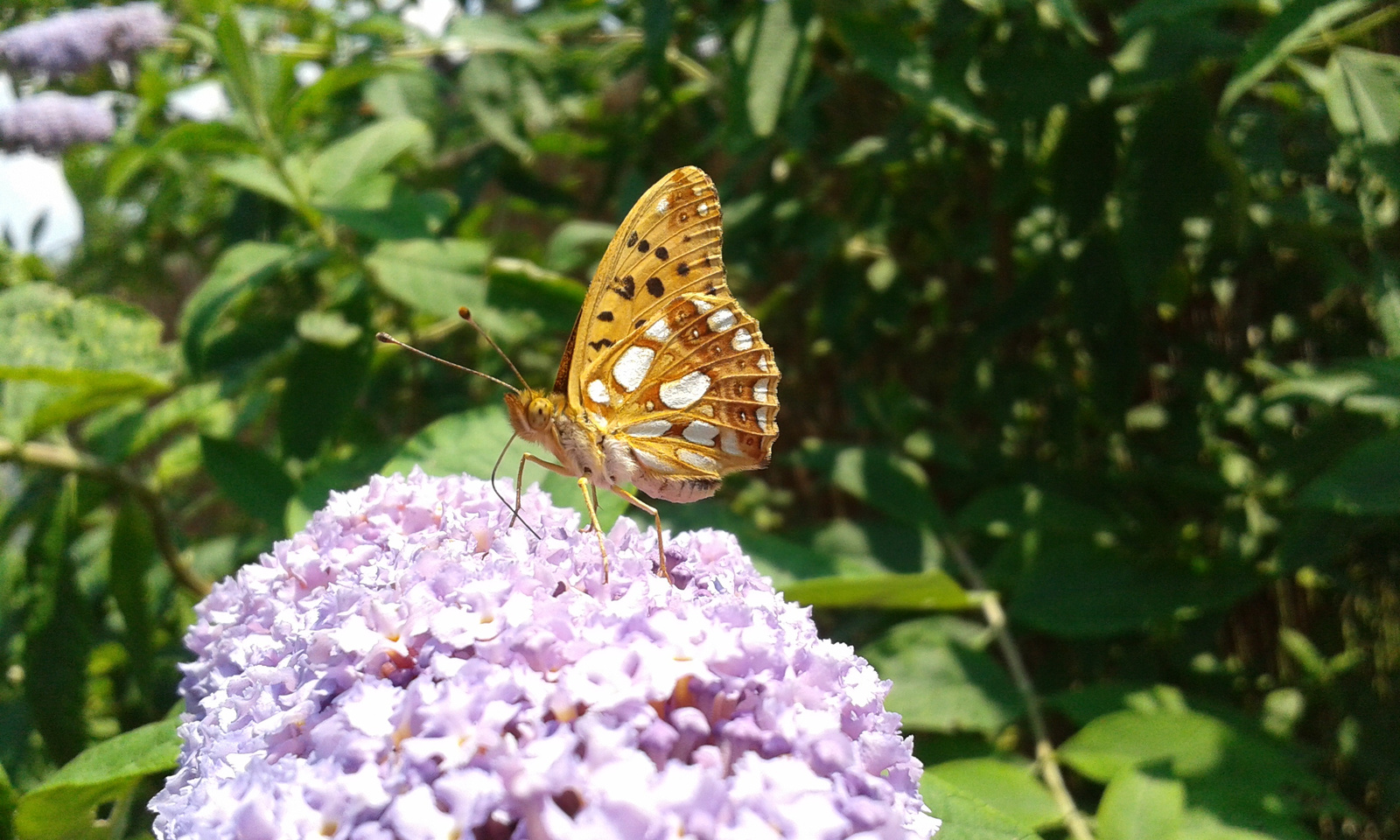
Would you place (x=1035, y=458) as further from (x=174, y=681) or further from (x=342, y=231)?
(x=174, y=681)

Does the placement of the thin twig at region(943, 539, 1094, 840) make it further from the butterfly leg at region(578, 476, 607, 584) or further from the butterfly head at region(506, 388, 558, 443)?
the butterfly head at region(506, 388, 558, 443)

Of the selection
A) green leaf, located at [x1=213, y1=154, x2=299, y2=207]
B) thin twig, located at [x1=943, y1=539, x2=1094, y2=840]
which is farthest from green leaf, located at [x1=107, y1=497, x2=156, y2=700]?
thin twig, located at [x1=943, y1=539, x2=1094, y2=840]

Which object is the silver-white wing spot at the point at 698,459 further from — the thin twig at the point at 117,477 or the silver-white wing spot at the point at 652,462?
the thin twig at the point at 117,477

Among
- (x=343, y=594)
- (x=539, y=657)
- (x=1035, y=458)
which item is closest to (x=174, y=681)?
(x=343, y=594)

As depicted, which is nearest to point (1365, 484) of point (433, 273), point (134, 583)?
point (433, 273)

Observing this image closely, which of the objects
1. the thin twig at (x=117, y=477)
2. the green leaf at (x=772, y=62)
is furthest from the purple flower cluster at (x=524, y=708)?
the green leaf at (x=772, y=62)

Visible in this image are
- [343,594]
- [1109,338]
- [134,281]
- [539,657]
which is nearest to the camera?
[539,657]
